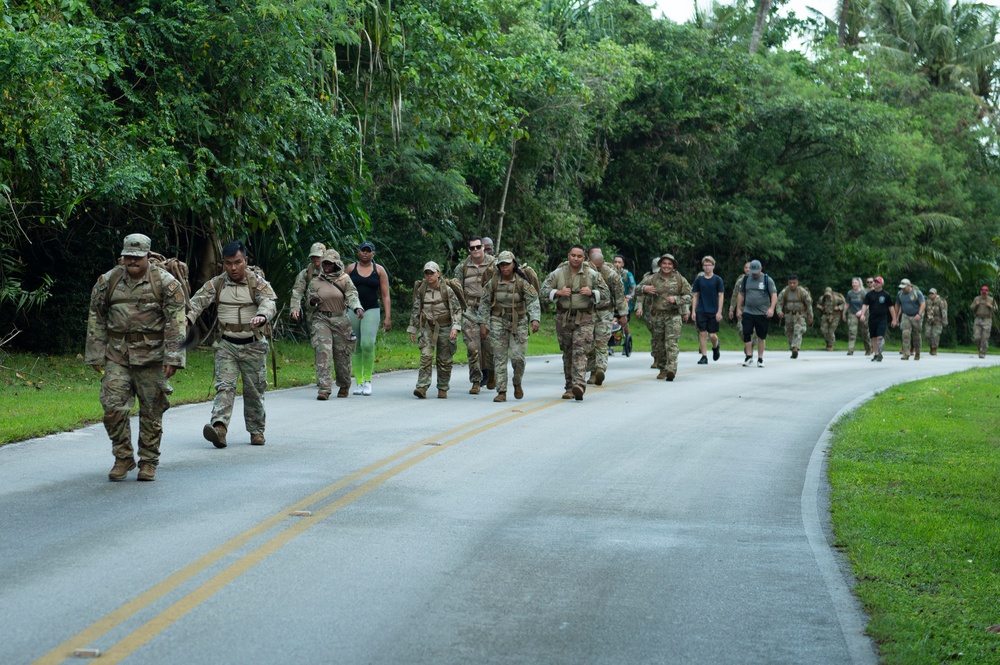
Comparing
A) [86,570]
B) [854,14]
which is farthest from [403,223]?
[854,14]

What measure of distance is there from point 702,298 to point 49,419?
45.6ft

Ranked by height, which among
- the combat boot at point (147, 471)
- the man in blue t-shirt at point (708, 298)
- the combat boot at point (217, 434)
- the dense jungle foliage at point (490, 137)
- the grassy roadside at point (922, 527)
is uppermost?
the dense jungle foliage at point (490, 137)

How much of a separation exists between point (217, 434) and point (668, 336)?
11436mm

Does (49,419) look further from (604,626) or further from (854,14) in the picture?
(854,14)

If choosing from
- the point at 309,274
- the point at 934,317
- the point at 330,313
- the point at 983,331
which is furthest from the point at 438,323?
the point at 983,331

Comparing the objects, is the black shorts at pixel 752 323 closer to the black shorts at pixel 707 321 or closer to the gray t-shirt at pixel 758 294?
the gray t-shirt at pixel 758 294

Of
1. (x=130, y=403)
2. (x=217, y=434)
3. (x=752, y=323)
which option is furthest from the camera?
(x=752, y=323)

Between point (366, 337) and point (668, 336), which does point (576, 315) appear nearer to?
point (366, 337)

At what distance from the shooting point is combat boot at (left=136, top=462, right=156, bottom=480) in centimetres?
1006

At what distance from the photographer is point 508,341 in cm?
1744

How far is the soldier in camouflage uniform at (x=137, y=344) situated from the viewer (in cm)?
1013

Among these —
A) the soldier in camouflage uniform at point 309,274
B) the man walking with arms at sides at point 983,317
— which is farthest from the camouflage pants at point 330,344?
the man walking with arms at sides at point 983,317

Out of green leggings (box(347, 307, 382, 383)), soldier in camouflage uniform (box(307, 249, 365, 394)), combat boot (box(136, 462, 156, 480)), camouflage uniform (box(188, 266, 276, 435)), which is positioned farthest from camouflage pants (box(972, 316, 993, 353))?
combat boot (box(136, 462, 156, 480))

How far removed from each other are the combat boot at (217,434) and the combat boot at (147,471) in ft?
5.92
